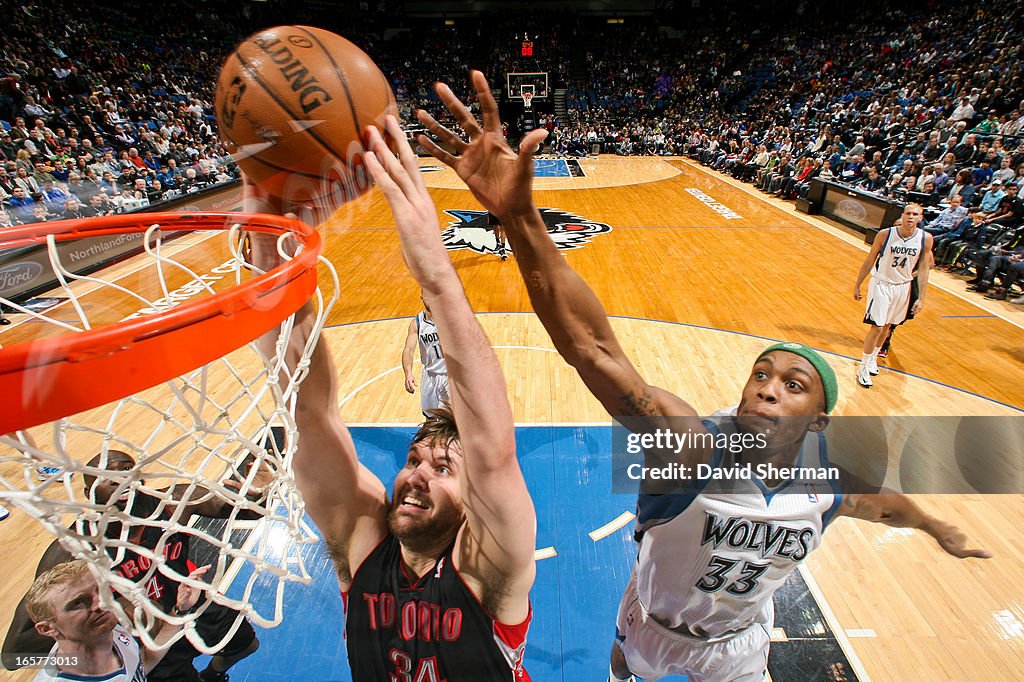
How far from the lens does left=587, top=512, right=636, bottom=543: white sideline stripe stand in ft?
11.8

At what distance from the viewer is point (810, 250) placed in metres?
9.60

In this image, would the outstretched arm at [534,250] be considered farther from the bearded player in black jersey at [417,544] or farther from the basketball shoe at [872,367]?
the basketball shoe at [872,367]

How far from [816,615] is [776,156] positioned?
49.1 ft

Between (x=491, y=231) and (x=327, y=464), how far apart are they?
926 cm

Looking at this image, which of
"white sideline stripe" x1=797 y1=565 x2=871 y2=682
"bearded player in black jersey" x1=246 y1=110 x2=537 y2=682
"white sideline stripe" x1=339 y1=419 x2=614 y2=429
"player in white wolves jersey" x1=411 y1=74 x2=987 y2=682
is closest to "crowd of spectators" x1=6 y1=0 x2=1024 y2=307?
"bearded player in black jersey" x1=246 y1=110 x2=537 y2=682

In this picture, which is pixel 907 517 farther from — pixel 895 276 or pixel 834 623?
pixel 895 276

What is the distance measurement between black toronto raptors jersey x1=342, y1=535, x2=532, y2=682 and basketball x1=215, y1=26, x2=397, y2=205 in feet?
3.54

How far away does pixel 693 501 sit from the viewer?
1.99 metres

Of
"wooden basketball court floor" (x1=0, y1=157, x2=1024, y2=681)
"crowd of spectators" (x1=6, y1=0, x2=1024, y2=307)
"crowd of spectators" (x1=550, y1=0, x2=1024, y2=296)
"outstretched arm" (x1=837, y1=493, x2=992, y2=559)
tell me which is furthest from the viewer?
"crowd of spectators" (x1=6, y1=0, x2=1024, y2=307)

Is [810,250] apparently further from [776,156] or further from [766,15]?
[766,15]

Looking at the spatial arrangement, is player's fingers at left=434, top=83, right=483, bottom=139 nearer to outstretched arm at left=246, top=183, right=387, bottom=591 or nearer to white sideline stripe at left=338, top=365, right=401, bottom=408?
outstretched arm at left=246, top=183, right=387, bottom=591

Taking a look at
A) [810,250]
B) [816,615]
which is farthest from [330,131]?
[810,250]

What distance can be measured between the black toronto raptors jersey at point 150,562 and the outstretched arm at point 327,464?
110cm

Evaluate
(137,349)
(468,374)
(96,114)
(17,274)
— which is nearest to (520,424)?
(468,374)
